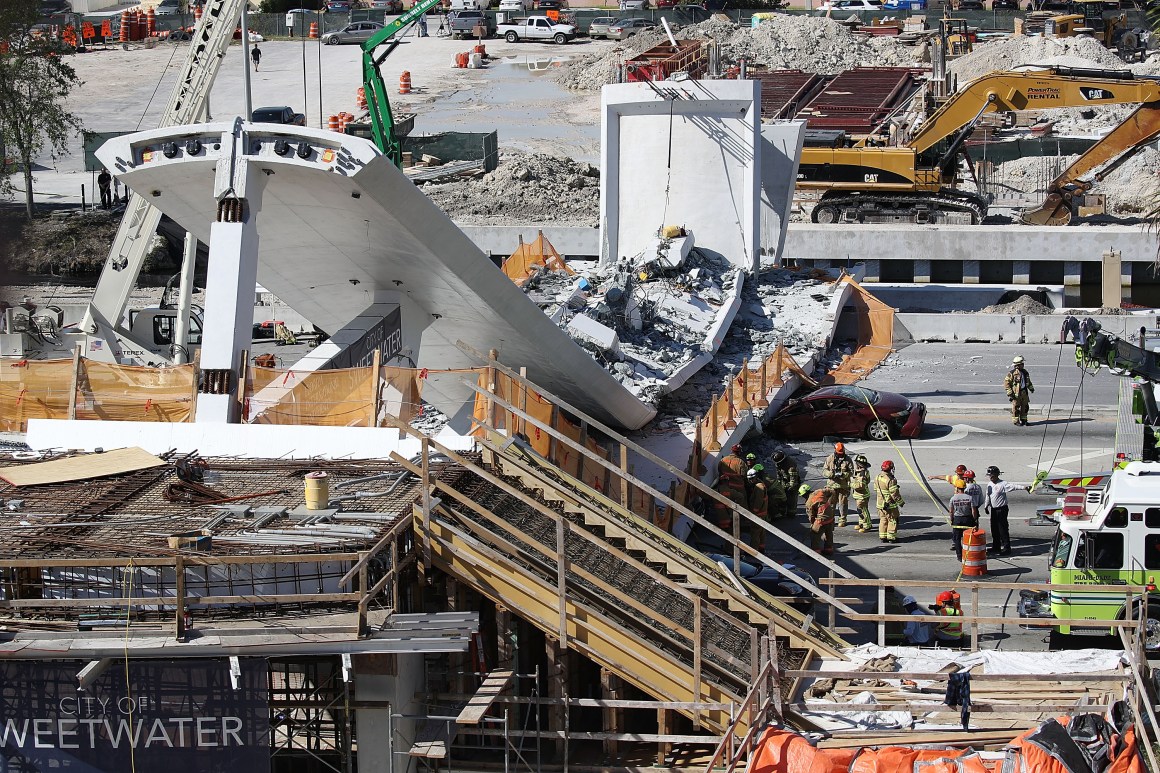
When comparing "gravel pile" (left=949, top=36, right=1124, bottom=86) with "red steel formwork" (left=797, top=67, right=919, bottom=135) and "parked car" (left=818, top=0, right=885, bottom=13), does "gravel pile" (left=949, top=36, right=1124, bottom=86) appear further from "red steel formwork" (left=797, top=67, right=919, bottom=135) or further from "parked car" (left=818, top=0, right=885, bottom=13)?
"parked car" (left=818, top=0, right=885, bottom=13)

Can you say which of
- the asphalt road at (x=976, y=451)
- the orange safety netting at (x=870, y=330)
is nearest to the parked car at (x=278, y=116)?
the orange safety netting at (x=870, y=330)

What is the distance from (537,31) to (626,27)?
5120mm

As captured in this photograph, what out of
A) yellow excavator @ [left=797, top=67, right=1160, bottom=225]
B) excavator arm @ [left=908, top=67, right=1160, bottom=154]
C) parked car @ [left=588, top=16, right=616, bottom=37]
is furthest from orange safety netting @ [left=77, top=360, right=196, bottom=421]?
parked car @ [left=588, top=16, right=616, bottom=37]

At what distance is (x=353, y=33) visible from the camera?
8269cm

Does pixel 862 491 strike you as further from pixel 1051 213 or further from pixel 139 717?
pixel 1051 213

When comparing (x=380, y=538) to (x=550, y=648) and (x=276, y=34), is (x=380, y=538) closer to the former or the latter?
(x=550, y=648)

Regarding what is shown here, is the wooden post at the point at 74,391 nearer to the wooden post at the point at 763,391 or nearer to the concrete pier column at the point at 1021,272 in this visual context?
the wooden post at the point at 763,391

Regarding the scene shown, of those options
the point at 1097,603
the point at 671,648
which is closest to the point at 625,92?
the point at 1097,603

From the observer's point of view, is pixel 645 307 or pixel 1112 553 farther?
pixel 645 307

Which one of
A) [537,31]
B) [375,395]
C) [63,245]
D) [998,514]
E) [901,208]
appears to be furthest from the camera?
[537,31]

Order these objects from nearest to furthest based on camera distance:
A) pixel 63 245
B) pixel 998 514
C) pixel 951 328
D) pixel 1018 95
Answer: pixel 998 514
pixel 951 328
pixel 63 245
pixel 1018 95

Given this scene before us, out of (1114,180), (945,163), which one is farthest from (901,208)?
(1114,180)

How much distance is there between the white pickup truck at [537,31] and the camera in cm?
8675

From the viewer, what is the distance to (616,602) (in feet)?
54.1
